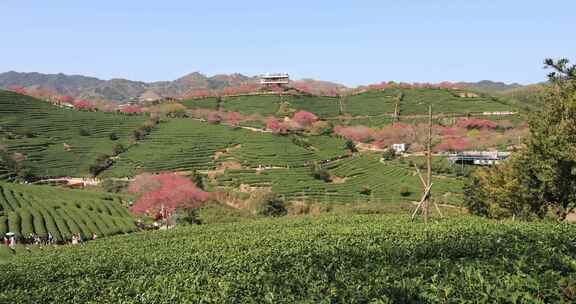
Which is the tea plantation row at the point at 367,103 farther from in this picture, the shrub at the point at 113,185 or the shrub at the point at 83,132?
the shrub at the point at 113,185

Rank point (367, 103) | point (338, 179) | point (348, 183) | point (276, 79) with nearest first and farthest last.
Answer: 1. point (348, 183)
2. point (338, 179)
3. point (367, 103)
4. point (276, 79)

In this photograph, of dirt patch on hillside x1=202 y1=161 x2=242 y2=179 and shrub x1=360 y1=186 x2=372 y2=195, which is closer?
shrub x1=360 y1=186 x2=372 y2=195

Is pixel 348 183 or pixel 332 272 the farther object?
pixel 348 183

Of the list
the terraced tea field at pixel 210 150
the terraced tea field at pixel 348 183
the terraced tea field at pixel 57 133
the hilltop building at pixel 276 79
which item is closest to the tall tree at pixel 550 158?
the terraced tea field at pixel 348 183

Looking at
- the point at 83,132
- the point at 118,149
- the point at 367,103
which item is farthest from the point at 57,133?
the point at 367,103

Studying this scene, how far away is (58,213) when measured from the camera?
38.6 meters

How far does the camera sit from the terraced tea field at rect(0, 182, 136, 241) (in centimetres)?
3481

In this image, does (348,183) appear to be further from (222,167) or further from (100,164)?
(100,164)

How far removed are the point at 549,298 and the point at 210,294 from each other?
6415 mm

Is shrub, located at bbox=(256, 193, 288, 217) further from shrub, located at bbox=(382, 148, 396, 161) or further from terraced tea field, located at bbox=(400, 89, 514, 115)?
terraced tea field, located at bbox=(400, 89, 514, 115)

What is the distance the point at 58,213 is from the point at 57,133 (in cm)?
4395

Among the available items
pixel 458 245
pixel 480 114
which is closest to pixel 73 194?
pixel 458 245

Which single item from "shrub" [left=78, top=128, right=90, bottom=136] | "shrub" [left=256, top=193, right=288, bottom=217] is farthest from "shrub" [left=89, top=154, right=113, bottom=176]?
"shrub" [left=256, top=193, right=288, bottom=217]

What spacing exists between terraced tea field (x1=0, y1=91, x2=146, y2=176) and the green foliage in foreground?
48445 millimetres
